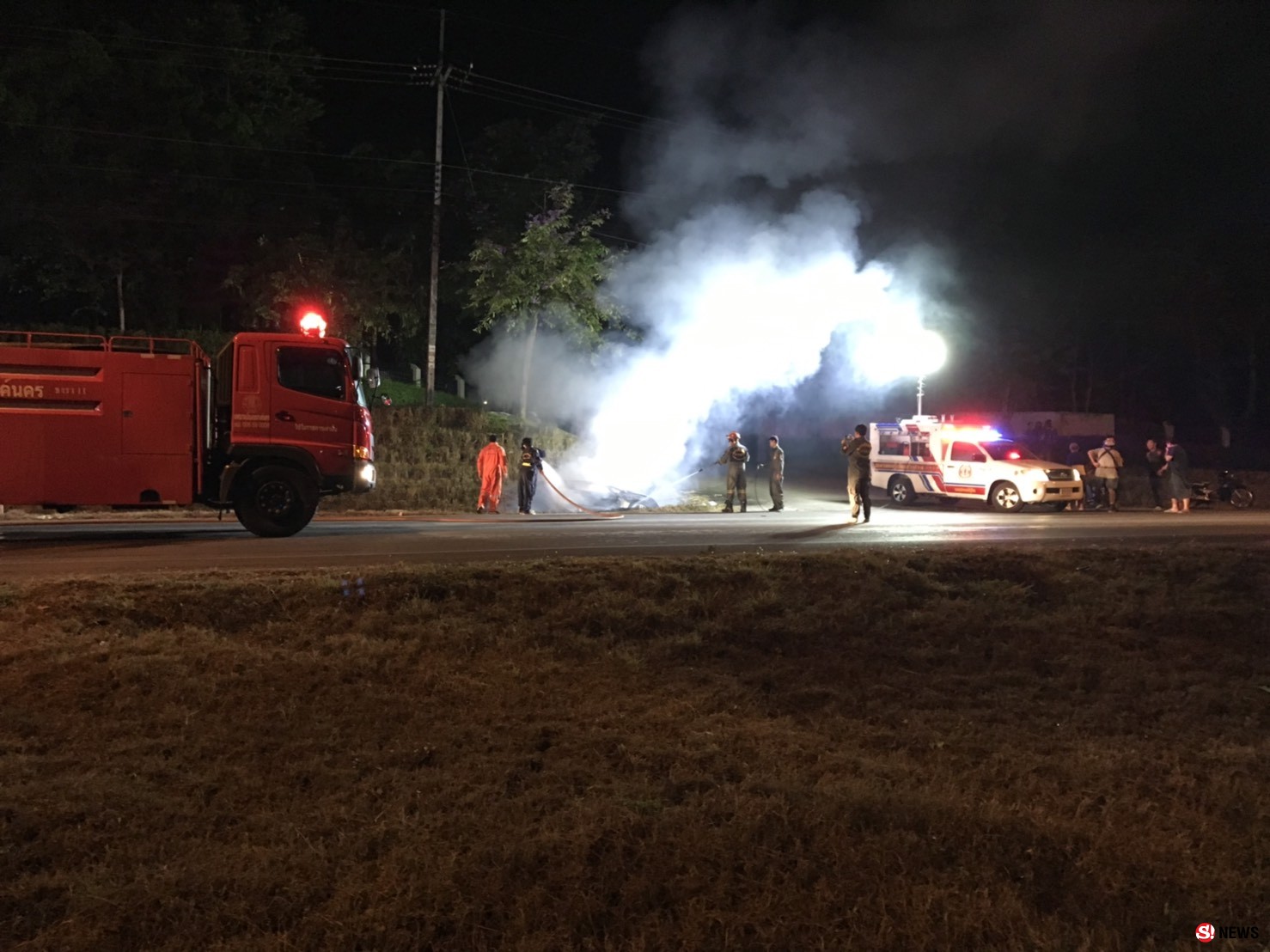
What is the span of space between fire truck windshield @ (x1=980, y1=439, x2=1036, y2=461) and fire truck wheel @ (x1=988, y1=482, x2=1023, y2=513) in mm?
631

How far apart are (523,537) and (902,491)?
12663mm

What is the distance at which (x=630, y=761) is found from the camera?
6.17m

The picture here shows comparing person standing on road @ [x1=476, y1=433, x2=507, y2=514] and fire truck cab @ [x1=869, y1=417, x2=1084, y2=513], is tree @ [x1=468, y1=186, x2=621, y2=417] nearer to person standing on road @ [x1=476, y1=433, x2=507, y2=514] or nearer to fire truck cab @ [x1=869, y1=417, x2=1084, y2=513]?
person standing on road @ [x1=476, y1=433, x2=507, y2=514]

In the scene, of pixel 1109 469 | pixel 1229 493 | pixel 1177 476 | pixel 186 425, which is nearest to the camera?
pixel 186 425

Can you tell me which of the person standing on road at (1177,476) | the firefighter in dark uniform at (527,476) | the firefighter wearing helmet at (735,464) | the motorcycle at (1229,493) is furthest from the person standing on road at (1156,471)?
the firefighter in dark uniform at (527,476)

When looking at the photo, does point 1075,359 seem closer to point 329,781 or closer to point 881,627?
point 881,627

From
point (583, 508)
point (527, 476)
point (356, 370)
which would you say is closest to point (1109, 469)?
point (583, 508)

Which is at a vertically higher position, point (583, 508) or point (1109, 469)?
point (1109, 469)

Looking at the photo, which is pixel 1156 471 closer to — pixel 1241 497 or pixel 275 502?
pixel 1241 497

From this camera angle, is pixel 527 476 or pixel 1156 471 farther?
pixel 1156 471

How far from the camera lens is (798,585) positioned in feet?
32.4

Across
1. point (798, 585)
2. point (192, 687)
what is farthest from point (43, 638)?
point (798, 585)

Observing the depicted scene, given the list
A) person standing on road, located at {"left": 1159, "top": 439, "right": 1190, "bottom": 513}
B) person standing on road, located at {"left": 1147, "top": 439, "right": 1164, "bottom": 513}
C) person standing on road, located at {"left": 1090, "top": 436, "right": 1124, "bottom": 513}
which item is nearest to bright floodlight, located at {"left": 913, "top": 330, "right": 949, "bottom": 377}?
person standing on road, located at {"left": 1090, "top": 436, "right": 1124, "bottom": 513}

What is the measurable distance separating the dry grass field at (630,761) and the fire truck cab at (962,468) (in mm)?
10803
